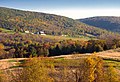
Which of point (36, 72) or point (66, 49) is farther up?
point (36, 72)

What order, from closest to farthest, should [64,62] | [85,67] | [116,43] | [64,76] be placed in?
[85,67], [64,76], [64,62], [116,43]

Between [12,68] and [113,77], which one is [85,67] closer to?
[113,77]

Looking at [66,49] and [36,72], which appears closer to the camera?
[36,72]

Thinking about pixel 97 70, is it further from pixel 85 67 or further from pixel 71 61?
pixel 71 61

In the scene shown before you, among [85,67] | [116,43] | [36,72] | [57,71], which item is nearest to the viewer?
[36,72]

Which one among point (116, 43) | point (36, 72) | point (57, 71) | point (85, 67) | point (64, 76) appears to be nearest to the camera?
point (36, 72)

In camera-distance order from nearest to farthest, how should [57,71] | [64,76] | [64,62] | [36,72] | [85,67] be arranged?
[36,72] → [85,67] → [64,76] → [57,71] → [64,62]

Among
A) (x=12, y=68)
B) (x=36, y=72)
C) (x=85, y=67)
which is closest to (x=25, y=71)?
(x=36, y=72)

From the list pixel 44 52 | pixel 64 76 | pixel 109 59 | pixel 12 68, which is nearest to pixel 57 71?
pixel 64 76

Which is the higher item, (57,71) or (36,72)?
(36,72)
